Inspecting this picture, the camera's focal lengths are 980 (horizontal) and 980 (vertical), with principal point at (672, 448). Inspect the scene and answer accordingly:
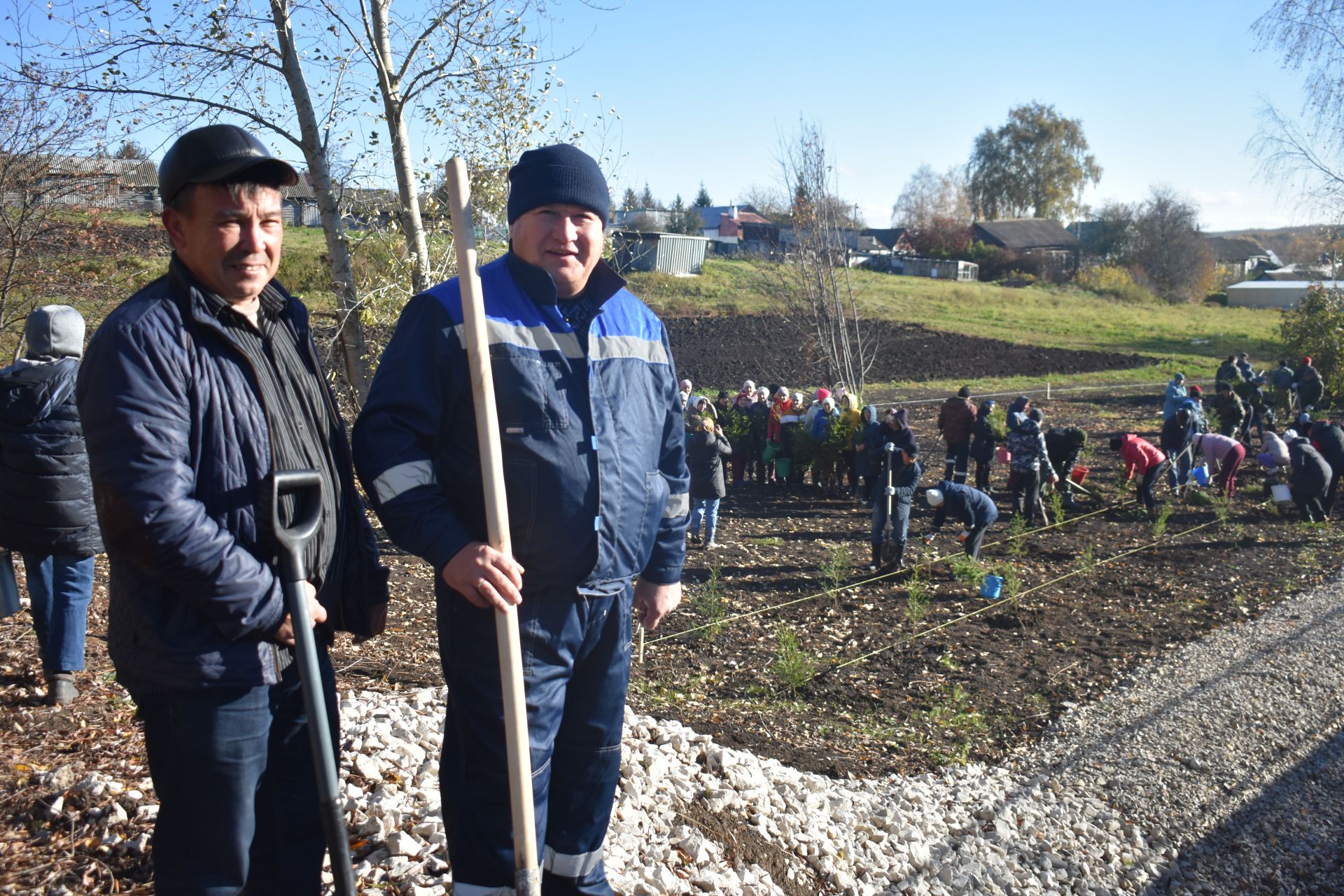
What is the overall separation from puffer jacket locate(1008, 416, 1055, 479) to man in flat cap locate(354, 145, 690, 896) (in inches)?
379

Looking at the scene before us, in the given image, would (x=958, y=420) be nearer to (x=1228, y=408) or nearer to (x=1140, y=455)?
(x=1140, y=455)

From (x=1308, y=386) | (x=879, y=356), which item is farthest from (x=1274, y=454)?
(x=879, y=356)

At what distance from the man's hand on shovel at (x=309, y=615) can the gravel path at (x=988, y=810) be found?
120cm

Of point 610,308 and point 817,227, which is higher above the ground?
point 817,227

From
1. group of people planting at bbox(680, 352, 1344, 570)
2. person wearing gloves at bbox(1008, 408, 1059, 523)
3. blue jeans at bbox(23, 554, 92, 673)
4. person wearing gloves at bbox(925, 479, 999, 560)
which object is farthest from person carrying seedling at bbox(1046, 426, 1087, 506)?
blue jeans at bbox(23, 554, 92, 673)

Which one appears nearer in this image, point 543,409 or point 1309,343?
point 543,409

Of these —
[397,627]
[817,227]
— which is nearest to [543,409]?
[397,627]

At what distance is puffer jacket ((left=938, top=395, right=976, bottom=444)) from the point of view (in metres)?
13.3

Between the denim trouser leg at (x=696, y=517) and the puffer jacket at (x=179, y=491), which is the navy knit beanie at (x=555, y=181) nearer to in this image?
the puffer jacket at (x=179, y=491)

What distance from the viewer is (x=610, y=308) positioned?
257 cm

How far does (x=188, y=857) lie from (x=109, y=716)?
2.59m

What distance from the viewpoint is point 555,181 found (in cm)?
241

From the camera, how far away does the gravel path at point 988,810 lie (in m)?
3.52

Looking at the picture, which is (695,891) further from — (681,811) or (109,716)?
(109,716)
